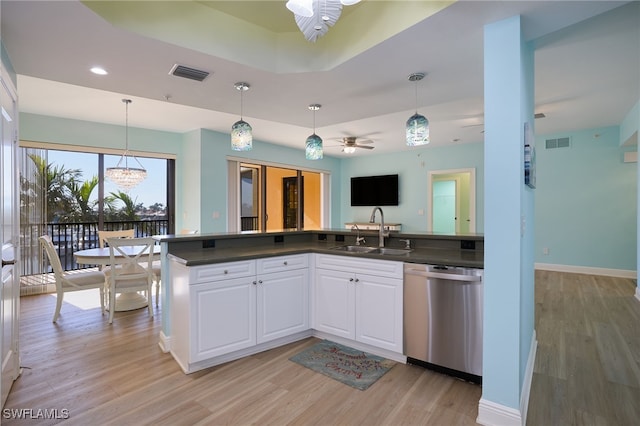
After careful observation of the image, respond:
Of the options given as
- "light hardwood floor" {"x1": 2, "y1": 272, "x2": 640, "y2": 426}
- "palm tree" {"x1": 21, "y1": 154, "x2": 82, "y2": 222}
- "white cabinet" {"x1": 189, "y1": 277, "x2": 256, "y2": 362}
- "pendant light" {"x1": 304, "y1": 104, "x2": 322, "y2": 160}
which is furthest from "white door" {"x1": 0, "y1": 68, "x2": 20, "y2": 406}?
"palm tree" {"x1": 21, "y1": 154, "x2": 82, "y2": 222}

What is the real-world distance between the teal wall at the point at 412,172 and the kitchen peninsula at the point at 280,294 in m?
4.58

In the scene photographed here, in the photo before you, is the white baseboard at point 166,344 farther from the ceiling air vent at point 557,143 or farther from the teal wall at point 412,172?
the ceiling air vent at point 557,143

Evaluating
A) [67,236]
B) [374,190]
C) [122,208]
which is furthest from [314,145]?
[374,190]

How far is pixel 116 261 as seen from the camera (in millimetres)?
3611

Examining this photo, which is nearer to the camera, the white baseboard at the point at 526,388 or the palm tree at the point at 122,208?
the white baseboard at the point at 526,388

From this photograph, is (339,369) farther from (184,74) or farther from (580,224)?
(580,224)

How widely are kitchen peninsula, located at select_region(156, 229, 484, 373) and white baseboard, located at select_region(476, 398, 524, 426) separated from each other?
2.49 ft

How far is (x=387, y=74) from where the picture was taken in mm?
2660

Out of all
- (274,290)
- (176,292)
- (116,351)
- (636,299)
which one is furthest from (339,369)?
(636,299)

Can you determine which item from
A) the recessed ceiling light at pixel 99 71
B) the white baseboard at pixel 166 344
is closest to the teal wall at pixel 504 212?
the white baseboard at pixel 166 344

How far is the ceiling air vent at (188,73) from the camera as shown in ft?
8.30

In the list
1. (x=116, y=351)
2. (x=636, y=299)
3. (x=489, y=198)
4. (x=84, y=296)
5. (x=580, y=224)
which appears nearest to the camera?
(x=489, y=198)

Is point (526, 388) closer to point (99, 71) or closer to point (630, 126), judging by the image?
point (99, 71)

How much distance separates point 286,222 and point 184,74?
20.5 ft
